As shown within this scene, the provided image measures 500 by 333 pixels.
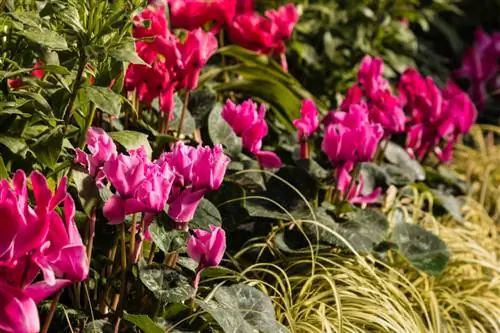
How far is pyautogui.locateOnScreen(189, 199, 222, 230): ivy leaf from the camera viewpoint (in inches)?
70.3

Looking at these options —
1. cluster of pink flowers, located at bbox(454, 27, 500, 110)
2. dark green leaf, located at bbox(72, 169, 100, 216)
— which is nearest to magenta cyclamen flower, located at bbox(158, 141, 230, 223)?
dark green leaf, located at bbox(72, 169, 100, 216)

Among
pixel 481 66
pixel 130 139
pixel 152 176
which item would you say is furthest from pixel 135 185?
pixel 481 66

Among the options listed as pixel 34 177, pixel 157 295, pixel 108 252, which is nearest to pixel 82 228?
pixel 108 252

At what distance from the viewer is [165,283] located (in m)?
1.55

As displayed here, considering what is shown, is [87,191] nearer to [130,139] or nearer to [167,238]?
[167,238]

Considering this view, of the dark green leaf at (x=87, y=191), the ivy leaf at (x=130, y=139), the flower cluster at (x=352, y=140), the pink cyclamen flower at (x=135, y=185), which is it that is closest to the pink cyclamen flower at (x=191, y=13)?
the flower cluster at (x=352, y=140)

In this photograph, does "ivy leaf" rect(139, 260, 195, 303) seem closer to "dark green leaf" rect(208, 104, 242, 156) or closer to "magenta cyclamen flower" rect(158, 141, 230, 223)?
"magenta cyclamen flower" rect(158, 141, 230, 223)

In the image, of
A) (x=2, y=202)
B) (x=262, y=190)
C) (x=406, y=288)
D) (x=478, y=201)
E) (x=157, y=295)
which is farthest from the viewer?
(x=478, y=201)

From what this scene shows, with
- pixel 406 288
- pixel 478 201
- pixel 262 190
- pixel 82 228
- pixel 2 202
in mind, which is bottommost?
pixel 478 201

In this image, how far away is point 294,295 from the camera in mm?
2119

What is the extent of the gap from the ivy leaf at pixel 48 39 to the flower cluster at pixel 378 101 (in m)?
0.95

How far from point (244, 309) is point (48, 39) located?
0.56 metres

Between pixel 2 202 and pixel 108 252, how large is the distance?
593 mm

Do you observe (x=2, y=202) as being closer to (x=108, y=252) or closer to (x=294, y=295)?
(x=108, y=252)
